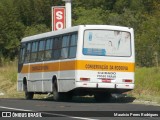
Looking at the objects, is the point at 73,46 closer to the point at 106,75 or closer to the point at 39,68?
the point at 106,75

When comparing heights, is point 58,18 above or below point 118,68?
above

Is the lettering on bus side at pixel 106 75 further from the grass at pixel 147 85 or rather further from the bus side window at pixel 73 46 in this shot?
the grass at pixel 147 85

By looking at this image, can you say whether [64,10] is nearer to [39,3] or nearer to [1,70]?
[1,70]

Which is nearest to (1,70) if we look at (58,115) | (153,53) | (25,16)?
(153,53)

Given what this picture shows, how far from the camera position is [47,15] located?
8869cm

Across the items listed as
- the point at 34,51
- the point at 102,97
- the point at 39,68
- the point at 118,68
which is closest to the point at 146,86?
the point at 102,97

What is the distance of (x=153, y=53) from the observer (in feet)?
119

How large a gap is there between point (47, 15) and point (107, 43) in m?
63.6

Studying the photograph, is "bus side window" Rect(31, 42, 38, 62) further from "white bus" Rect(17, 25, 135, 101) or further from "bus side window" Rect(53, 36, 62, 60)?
"white bus" Rect(17, 25, 135, 101)

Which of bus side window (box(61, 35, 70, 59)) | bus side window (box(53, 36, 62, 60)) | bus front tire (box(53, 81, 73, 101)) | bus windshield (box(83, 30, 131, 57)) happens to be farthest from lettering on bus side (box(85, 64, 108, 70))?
bus front tire (box(53, 81, 73, 101))

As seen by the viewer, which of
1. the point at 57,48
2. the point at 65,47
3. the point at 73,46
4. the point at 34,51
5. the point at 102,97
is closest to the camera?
the point at 73,46

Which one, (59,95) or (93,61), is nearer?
(93,61)

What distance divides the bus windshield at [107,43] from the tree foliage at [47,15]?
113ft

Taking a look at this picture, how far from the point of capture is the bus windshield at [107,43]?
25.4 m
